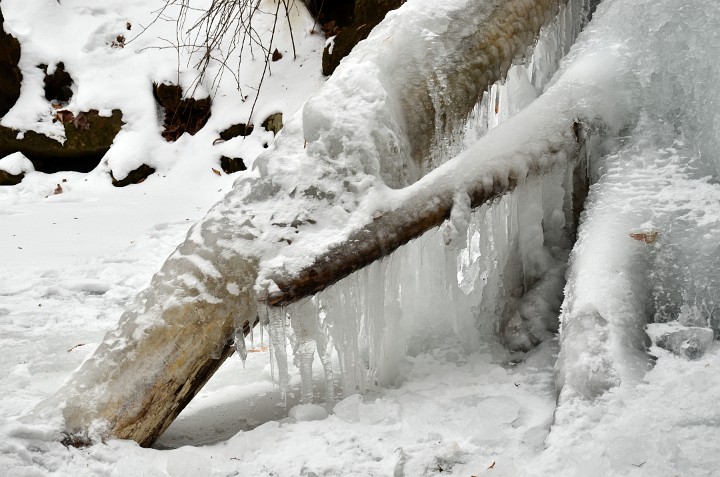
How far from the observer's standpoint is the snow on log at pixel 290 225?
253cm

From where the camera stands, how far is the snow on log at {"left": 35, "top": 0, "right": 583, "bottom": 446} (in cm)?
253

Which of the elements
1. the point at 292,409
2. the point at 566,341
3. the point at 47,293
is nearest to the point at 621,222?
the point at 566,341

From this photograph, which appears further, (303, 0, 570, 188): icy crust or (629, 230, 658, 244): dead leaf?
(303, 0, 570, 188): icy crust

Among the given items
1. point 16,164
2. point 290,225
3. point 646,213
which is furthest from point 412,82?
point 16,164

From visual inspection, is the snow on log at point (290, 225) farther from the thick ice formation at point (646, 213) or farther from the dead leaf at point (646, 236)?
the dead leaf at point (646, 236)

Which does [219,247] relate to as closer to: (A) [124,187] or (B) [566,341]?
(B) [566,341]

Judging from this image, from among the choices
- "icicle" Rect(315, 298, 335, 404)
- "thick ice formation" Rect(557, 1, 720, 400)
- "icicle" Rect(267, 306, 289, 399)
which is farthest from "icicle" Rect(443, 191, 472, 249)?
"icicle" Rect(267, 306, 289, 399)

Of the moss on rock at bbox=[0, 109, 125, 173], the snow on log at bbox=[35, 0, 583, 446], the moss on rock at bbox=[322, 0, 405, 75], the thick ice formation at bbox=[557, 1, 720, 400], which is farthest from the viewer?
the moss on rock at bbox=[0, 109, 125, 173]

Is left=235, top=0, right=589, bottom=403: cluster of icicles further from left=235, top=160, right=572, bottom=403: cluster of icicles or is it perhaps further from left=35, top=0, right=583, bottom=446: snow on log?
left=35, top=0, right=583, bottom=446: snow on log

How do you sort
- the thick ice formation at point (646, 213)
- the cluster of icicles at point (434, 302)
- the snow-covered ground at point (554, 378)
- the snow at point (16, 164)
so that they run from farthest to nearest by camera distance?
1. the snow at point (16, 164)
2. the cluster of icicles at point (434, 302)
3. the thick ice formation at point (646, 213)
4. the snow-covered ground at point (554, 378)

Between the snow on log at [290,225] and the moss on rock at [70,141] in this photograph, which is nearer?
the snow on log at [290,225]

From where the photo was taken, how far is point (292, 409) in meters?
2.65

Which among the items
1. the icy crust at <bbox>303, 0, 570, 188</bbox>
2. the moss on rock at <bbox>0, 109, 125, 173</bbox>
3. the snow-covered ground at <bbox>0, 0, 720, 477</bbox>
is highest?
the moss on rock at <bbox>0, 109, 125, 173</bbox>

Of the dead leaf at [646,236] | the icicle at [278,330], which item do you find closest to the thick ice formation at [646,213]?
the dead leaf at [646,236]
